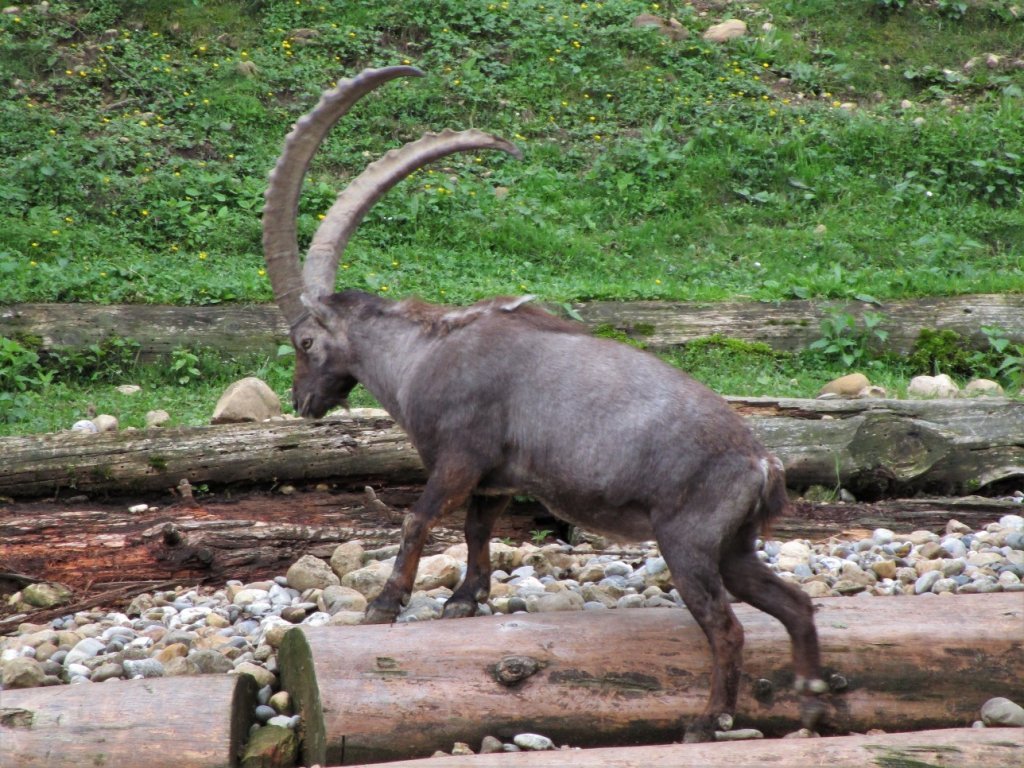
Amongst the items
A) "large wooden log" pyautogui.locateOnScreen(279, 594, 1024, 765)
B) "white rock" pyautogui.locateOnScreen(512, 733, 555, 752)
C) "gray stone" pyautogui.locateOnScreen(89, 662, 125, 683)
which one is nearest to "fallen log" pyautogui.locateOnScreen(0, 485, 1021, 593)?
"gray stone" pyautogui.locateOnScreen(89, 662, 125, 683)

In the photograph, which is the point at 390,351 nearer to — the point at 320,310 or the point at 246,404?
the point at 320,310

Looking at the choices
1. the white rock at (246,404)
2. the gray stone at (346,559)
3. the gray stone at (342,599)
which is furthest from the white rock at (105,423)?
the gray stone at (342,599)

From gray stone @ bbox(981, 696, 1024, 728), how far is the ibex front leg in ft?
7.19

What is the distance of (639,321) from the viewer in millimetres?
9828

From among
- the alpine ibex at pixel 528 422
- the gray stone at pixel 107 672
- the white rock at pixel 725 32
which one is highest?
the white rock at pixel 725 32

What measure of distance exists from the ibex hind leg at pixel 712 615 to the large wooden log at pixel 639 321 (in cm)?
492

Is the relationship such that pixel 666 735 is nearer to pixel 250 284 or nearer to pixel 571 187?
pixel 250 284

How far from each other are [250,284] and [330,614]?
4.99 meters

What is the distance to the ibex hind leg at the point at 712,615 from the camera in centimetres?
476

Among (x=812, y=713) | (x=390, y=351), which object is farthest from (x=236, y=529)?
(x=812, y=713)

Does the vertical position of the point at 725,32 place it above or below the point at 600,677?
above

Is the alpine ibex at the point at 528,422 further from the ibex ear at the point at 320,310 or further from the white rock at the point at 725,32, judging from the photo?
the white rock at the point at 725,32

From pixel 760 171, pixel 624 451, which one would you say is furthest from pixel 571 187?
pixel 624 451

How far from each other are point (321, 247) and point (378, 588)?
168 centimetres
